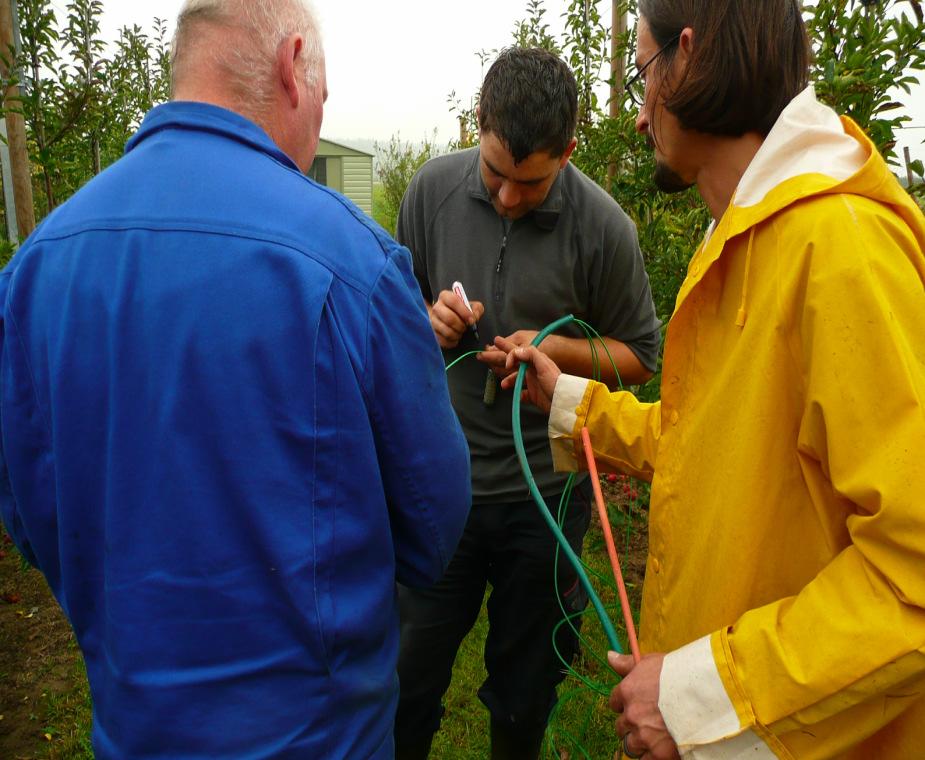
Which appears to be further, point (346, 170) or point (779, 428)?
point (346, 170)

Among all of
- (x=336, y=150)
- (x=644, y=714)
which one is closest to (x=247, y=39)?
(x=644, y=714)

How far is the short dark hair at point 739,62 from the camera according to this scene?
4.63 ft

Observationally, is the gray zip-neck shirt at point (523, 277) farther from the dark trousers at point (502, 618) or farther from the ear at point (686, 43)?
the ear at point (686, 43)

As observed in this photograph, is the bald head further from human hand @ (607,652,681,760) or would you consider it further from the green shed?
the green shed

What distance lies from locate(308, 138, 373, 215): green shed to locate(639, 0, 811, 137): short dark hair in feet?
89.7

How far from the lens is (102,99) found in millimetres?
5719

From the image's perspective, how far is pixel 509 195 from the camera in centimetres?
247

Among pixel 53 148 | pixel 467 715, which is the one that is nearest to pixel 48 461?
pixel 467 715

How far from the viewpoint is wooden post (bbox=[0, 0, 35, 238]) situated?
4051 millimetres

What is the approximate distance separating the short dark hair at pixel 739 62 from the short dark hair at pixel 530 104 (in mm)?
898

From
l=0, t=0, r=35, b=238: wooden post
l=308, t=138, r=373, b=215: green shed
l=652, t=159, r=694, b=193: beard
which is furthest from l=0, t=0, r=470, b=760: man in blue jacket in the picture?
l=308, t=138, r=373, b=215: green shed

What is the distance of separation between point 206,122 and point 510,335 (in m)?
1.42

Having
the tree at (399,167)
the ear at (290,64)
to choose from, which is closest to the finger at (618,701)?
the ear at (290,64)

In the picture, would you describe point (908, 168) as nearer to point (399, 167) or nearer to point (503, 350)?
point (503, 350)
